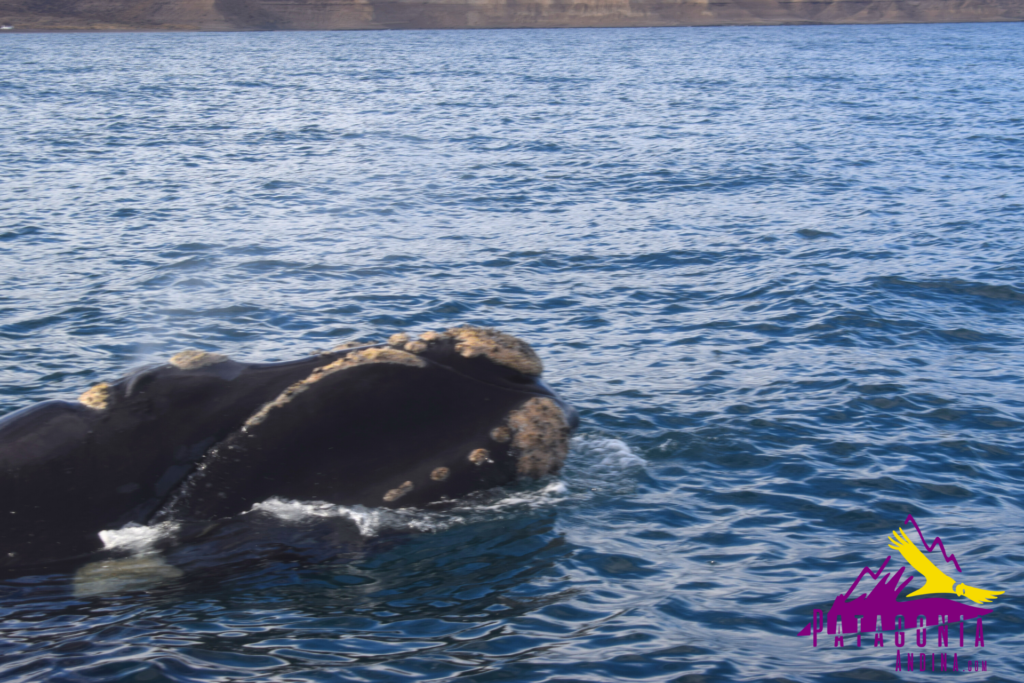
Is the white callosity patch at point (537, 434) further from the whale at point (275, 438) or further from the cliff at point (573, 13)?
the cliff at point (573, 13)

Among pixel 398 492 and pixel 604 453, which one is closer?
pixel 398 492

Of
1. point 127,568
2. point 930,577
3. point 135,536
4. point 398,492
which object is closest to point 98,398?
point 135,536

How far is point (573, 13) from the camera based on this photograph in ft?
458

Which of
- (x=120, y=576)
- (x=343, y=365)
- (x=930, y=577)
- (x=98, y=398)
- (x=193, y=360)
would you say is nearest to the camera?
(x=120, y=576)

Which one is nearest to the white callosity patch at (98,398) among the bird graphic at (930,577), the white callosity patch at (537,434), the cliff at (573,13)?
the white callosity patch at (537,434)

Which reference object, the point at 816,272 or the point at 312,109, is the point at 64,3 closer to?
the point at 312,109

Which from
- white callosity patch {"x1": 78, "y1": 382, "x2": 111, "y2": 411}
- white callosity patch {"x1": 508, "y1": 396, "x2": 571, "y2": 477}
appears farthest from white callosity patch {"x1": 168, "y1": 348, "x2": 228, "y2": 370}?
white callosity patch {"x1": 508, "y1": 396, "x2": 571, "y2": 477}

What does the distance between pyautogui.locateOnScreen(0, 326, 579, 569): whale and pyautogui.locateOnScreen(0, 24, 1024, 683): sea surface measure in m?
0.29

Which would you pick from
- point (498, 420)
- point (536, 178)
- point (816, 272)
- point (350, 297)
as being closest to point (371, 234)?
point (350, 297)

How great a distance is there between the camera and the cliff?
130250 millimetres

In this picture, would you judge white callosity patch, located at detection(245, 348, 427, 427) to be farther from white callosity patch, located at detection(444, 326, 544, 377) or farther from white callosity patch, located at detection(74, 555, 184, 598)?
white callosity patch, located at detection(74, 555, 184, 598)

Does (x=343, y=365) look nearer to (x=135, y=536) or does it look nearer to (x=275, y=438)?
(x=275, y=438)

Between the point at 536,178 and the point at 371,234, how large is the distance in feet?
25.4

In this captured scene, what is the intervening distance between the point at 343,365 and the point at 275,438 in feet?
2.65
